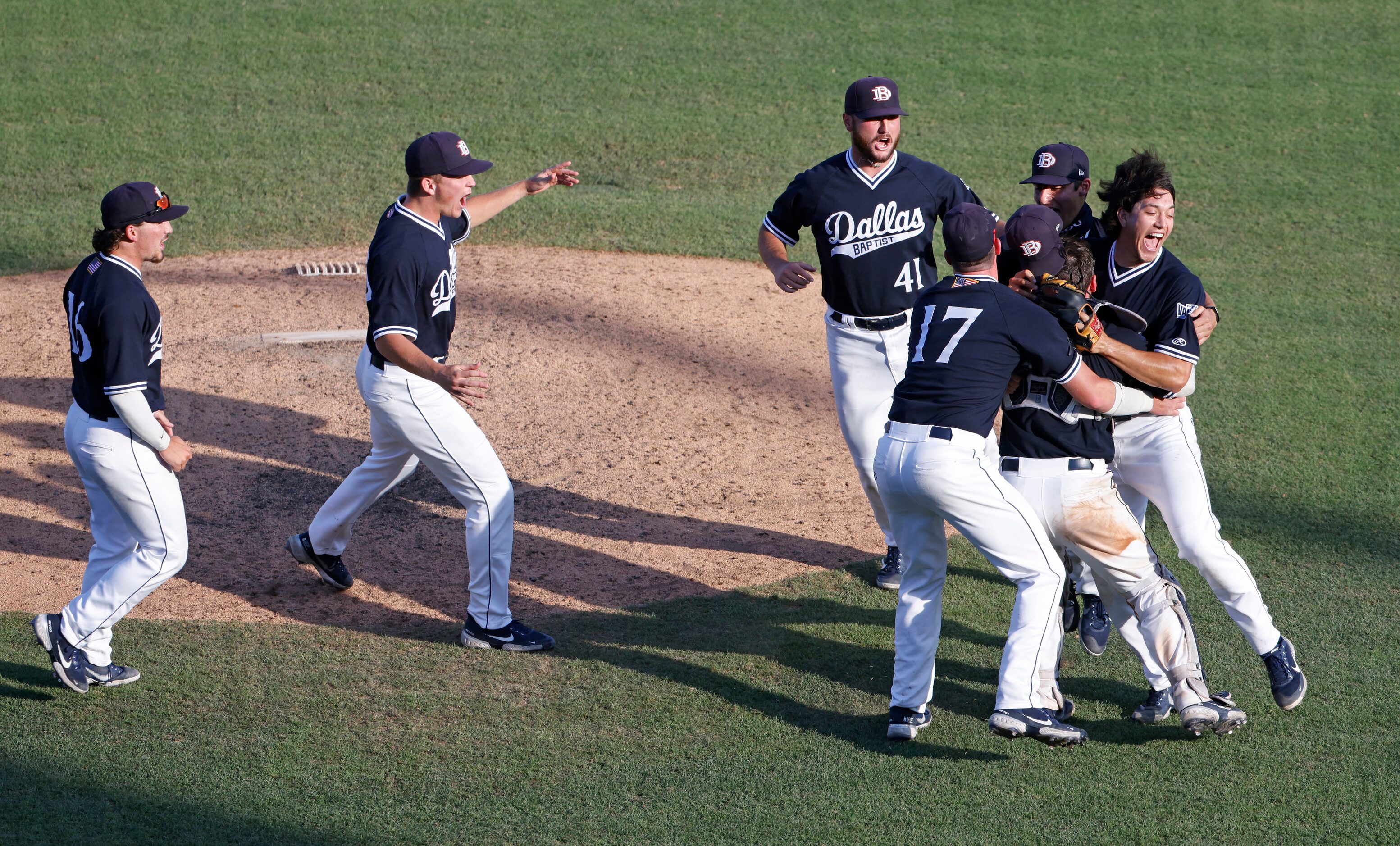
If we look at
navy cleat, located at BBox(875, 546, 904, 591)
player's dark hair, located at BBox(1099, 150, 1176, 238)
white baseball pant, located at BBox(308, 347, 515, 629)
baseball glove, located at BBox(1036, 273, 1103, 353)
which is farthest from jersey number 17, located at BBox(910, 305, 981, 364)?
white baseball pant, located at BBox(308, 347, 515, 629)

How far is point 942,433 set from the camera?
13.3 feet

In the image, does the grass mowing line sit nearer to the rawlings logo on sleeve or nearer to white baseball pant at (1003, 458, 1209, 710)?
white baseball pant at (1003, 458, 1209, 710)

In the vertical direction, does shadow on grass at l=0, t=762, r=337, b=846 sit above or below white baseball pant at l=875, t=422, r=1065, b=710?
below

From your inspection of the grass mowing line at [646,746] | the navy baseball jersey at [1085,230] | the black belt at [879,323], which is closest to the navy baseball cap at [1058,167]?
the navy baseball jersey at [1085,230]

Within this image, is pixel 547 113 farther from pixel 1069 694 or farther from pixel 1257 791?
pixel 1257 791

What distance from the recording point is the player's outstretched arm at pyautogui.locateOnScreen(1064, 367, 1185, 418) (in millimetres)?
4016

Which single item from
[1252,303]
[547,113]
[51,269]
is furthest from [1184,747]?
[547,113]

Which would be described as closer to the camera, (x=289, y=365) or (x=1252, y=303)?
(x=289, y=365)

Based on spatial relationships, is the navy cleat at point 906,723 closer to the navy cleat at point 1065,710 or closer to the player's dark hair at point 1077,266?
the navy cleat at point 1065,710

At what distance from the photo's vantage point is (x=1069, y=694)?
15.4ft

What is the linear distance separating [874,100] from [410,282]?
6.73ft

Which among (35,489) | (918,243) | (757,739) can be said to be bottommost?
(35,489)

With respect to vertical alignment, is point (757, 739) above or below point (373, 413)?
below

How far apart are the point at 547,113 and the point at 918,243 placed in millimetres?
7435
